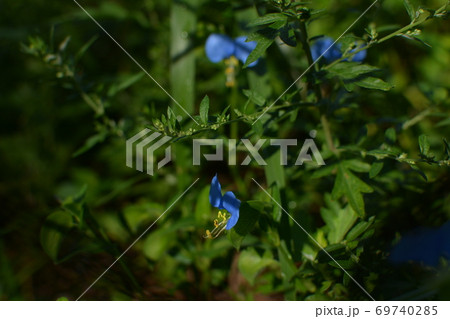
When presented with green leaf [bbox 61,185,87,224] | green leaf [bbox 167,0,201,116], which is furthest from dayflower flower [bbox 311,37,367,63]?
green leaf [bbox 61,185,87,224]

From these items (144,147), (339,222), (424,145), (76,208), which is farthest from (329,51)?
(76,208)

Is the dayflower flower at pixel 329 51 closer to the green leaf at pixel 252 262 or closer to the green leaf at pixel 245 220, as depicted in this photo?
the green leaf at pixel 245 220

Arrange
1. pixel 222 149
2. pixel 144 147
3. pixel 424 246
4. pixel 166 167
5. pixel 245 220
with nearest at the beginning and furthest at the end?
pixel 245 220, pixel 424 246, pixel 222 149, pixel 144 147, pixel 166 167

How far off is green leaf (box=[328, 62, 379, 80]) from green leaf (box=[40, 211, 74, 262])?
0.97m

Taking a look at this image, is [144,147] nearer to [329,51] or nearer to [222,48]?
[222,48]

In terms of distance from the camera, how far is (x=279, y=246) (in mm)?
1407

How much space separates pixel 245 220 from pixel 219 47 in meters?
0.80

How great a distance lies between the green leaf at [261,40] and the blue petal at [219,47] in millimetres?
581

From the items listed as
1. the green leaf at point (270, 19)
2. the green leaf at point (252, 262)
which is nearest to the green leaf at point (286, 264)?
the green leaf at point (252, 262)

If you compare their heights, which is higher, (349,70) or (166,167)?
(349,70)

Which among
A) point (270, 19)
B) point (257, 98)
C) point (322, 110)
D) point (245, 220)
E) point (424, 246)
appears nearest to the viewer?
point (270, 19)

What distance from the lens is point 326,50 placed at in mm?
1345
